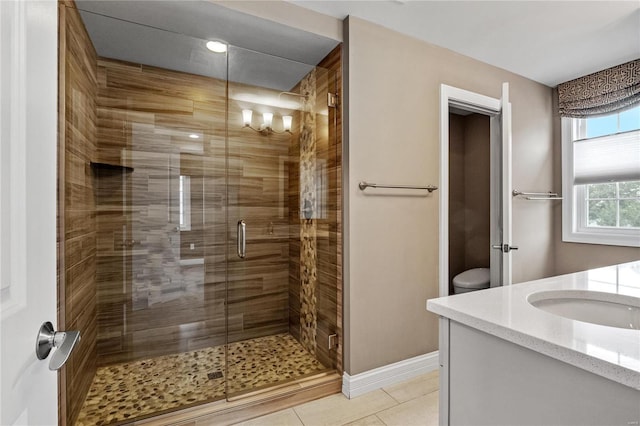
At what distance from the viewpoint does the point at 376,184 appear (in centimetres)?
213

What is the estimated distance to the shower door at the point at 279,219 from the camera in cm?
222

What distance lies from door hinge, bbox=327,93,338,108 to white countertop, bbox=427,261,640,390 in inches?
60.5

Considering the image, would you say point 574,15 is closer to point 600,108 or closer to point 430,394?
point 600,108

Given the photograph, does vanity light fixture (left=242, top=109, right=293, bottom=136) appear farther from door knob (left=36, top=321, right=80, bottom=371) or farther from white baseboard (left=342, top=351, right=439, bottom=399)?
door knob (left=36, top=321, right=80, bottom=371)

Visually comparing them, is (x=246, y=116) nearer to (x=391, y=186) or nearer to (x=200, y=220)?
(x=200, y=220)

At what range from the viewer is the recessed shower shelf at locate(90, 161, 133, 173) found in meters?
2.05

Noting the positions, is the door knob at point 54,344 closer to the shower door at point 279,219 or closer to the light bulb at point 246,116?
the shower door at point 279,219

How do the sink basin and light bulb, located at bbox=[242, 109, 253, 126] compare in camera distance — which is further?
light bulb, located at bbox=[242, 109, 253, 126]

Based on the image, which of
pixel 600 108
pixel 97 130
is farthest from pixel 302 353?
pixel 600 108

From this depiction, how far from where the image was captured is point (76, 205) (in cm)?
178

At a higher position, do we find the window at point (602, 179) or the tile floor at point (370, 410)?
the window at point (602, 179)

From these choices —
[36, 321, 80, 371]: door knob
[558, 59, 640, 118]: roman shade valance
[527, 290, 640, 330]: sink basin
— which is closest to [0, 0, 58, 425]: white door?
[36, 321, 80, 371]: door knob

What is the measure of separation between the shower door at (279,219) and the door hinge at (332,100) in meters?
0.04

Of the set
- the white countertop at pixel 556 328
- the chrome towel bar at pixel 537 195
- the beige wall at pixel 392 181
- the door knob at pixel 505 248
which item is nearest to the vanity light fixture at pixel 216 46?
the beige wall at pixel 392 181
